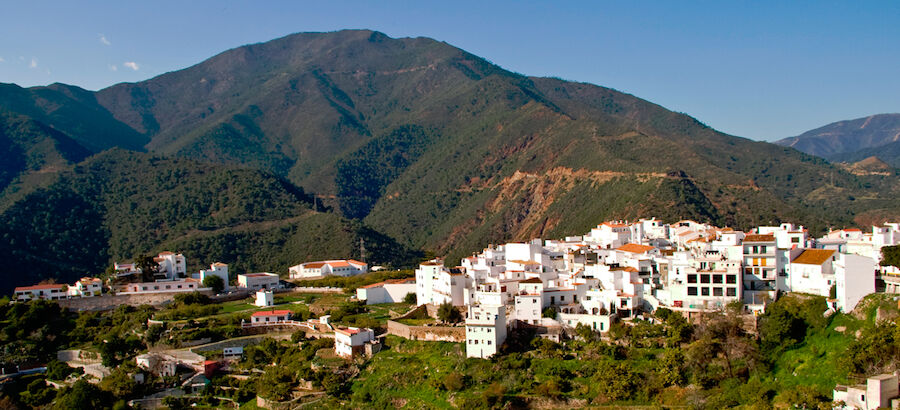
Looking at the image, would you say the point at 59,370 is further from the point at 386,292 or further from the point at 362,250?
the point at 362,250

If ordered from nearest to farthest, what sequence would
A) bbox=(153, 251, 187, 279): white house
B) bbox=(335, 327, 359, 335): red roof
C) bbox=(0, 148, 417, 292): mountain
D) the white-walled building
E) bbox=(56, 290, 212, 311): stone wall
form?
bbox=(335, 327, 359, 335): red roof, bbox=(56, 290, 212, 311): stone wall, the white-walled building, bbox=(153, 251, 187, 279): white house, bbox=(0, 148, 417, 292): mountain

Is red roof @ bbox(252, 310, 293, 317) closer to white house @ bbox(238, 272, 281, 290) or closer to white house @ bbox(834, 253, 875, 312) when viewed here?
white house @ bbox(238, 272, 281, 290)

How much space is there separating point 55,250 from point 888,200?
109 metres

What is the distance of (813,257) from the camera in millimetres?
32688

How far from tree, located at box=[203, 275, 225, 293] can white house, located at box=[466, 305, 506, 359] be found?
90.3 feet

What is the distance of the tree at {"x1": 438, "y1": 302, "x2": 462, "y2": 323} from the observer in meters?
38.2

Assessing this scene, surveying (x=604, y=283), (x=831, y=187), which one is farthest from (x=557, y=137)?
(x=604, y=283)

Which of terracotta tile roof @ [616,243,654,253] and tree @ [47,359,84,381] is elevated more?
terracotta tile roof @ [616,243,654,253]

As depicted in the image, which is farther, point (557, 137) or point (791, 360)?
point (557, 137)

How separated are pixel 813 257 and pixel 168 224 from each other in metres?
77.8

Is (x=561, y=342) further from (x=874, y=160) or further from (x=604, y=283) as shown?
(x=874, y=160)

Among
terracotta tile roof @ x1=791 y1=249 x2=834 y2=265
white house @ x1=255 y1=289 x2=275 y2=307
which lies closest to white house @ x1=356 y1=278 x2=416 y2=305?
white house @ x1=255 y1=289 x2=275 y2=307

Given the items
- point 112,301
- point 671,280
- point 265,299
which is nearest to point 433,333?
point 671,280

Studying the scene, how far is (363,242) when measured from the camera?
81812 millimetres
